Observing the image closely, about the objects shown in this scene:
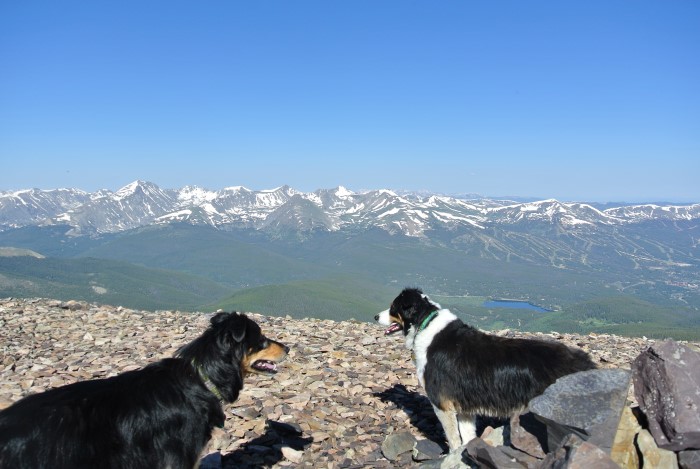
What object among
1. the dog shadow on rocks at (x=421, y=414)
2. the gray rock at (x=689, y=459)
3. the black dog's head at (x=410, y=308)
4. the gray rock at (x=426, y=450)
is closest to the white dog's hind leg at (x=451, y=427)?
the gray rock at (x=426, y=450)

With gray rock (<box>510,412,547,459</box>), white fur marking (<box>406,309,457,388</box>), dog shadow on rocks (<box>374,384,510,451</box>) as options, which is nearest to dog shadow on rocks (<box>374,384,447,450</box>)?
dog shadow on rocks (<box>374,384,510,451</box>)

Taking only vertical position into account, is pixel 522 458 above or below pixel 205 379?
below

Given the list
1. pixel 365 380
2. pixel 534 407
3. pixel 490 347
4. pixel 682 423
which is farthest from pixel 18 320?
pixel 682 423

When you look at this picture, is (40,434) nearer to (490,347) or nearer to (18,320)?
(490,347)

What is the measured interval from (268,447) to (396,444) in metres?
2.18

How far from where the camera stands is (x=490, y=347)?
6.71 m

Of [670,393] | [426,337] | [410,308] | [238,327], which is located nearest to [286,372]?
[410,308]

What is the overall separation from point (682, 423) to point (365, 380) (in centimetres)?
689

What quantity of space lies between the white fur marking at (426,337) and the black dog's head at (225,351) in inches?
111

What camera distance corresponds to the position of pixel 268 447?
756 centimetres

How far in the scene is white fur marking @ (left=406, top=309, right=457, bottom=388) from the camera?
734 cm

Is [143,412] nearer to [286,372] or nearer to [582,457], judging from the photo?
[582,457]

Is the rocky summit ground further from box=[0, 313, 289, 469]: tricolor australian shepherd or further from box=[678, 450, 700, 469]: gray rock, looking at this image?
box=[678, 450, 700, 469]: gray rock

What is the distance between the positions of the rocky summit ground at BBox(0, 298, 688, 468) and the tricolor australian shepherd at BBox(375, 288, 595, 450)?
48.6 inches
